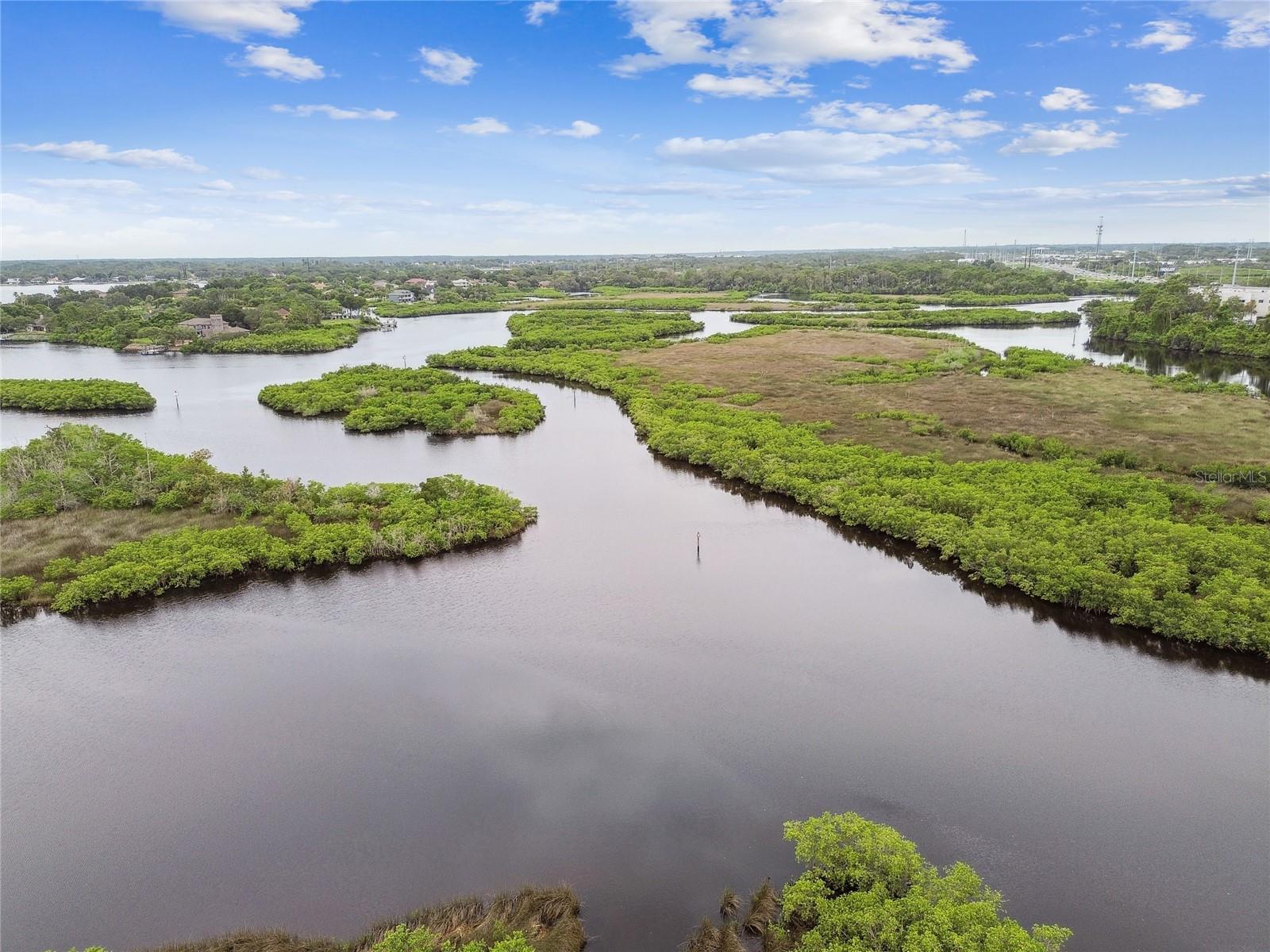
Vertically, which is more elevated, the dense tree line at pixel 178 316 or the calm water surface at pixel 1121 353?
the dense tree line at pixel 178 316

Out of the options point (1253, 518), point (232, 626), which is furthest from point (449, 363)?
point (1253, 518)

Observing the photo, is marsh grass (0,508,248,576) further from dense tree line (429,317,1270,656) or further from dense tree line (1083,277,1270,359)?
dense tree line (1083,277,1270,359)

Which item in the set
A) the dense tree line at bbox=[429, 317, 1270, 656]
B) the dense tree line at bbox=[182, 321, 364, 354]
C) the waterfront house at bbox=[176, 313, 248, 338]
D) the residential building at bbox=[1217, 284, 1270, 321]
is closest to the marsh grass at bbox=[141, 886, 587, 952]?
the dense tree line at bbox=[429, 317, 1270, 656]

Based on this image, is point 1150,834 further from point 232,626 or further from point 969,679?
point 232,626

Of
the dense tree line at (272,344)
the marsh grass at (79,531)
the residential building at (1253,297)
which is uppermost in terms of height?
the residential building at (1253,297)

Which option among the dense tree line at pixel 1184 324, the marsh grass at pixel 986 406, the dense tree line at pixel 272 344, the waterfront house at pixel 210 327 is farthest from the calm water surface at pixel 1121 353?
the waterfront house at pixel 210 327

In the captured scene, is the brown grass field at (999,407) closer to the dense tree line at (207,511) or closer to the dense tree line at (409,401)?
the dense tree line at (409,401)

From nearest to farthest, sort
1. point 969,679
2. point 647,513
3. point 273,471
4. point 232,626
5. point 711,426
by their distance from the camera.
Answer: point 969,679, point 232,626, point 647,513, point 273,471, point 711,426
